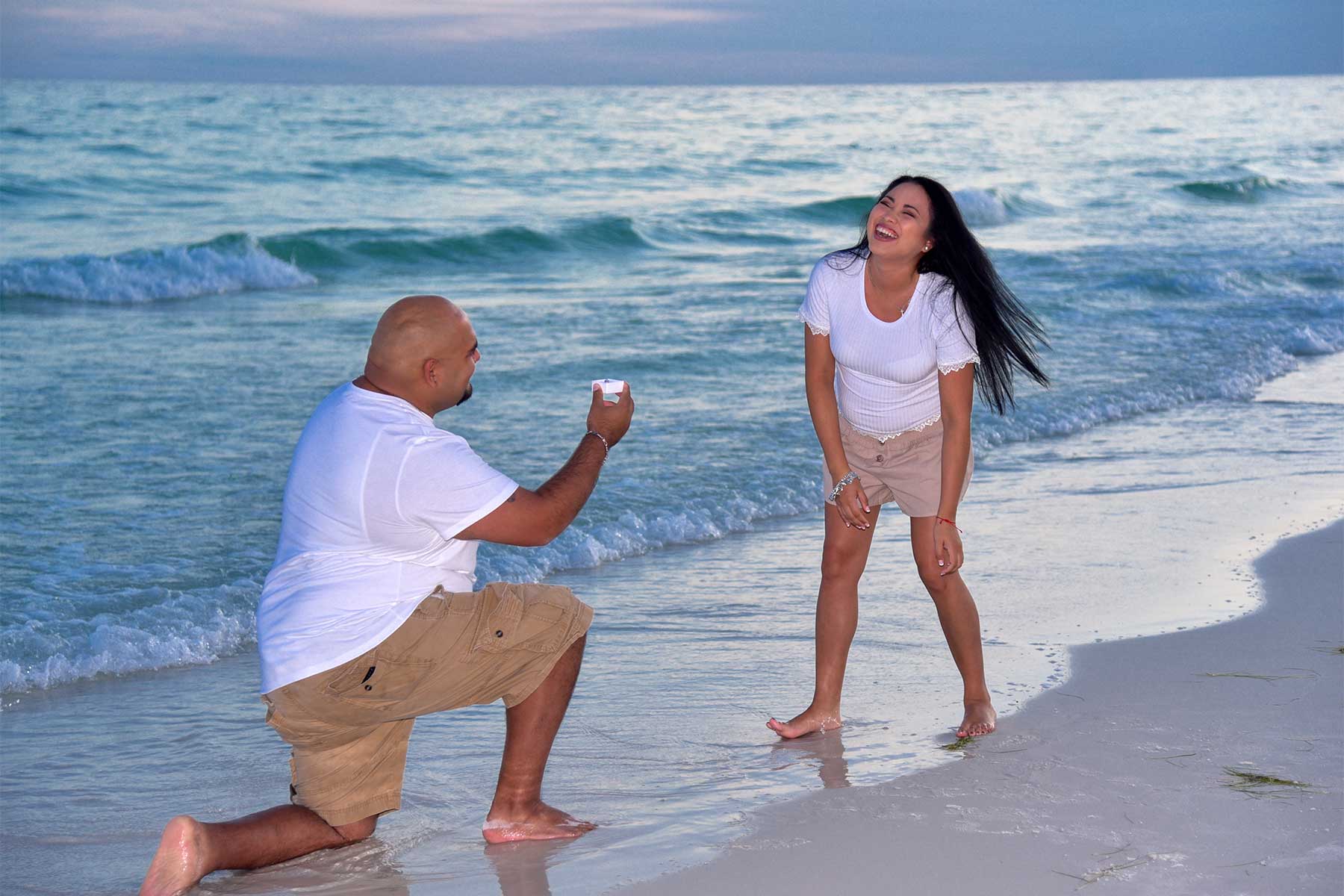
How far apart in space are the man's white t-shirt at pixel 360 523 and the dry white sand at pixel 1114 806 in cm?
89

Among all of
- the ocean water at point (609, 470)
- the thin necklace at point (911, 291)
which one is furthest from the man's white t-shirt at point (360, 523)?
the thin necklace at point (911, 291)

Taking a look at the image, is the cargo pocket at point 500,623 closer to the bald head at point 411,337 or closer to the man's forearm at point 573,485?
the man's forearm at point 573,485

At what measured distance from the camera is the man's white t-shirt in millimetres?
3004

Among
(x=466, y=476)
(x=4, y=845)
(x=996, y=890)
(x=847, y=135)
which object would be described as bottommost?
(x=4, y=845)

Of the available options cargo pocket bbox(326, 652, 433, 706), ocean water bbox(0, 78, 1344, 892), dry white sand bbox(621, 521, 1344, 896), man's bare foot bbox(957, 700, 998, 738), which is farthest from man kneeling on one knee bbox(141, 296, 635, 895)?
man's bare foot bbox(957, 700, 998, 738)

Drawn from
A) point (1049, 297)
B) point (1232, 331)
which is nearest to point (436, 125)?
point (1049, 297)

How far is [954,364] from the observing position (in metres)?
3.88

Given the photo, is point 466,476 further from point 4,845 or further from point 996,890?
point 4,845

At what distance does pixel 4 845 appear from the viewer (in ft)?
11.7

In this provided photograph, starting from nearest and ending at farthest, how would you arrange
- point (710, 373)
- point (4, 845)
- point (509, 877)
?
point (509, 877) → point (4, 845) → point (710, 373)

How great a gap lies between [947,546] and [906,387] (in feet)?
1.64

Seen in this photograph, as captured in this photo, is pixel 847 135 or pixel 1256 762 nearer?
pixel 1256 762

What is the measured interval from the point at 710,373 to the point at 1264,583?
5.50 meters

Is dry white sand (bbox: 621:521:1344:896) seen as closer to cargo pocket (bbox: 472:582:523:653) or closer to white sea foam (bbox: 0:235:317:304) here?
cargo pocket (bbox: 472:582:523:653)
